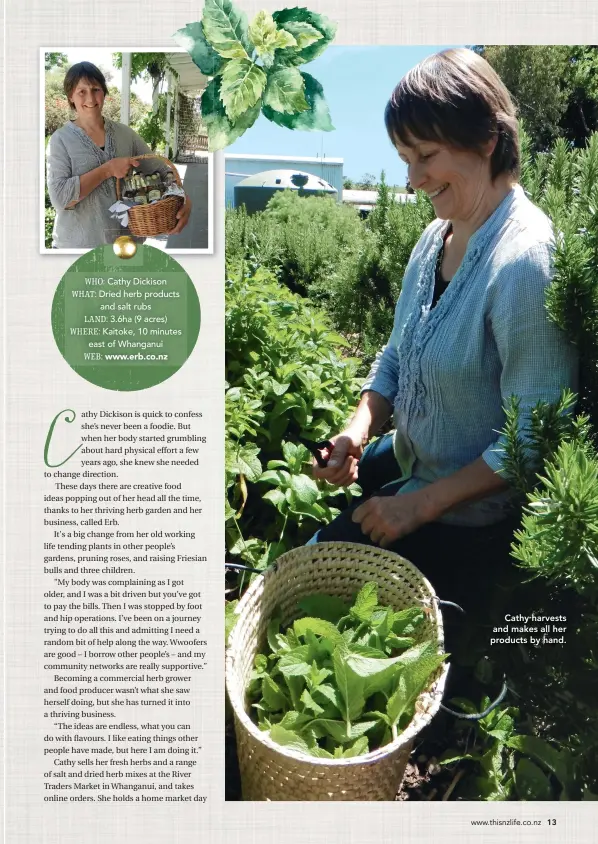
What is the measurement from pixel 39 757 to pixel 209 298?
2.82ft

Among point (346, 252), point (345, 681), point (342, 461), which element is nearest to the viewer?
point (345, 681)

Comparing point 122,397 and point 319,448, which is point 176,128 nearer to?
point 122,397

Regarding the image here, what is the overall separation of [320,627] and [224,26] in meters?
1.06

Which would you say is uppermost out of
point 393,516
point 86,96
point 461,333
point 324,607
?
point 86,96

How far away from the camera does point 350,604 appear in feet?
5.23

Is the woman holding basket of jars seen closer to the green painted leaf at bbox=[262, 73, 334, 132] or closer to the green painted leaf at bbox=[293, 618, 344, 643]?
the green painted leaf at bbox=[262, 73, 334, 132]

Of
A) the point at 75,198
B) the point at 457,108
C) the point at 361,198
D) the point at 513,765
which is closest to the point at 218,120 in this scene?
the point at 75,198

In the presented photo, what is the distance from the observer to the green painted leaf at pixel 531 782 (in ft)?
4.41

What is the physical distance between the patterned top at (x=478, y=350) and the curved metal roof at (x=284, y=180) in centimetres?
27

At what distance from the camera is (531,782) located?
4.41 feet

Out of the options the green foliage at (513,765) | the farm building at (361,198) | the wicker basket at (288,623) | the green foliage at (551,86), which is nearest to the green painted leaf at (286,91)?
the green foliage at (551,86)

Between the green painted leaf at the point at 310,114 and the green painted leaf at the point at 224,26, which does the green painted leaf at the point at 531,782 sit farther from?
the green painted leaf at the point at 224,26

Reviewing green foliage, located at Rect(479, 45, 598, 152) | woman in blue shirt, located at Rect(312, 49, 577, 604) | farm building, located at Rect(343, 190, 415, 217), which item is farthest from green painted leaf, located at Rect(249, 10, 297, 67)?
farm building, located at Rect(343, 190, 415, 217)

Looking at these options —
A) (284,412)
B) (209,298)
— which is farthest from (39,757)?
(284,412)
